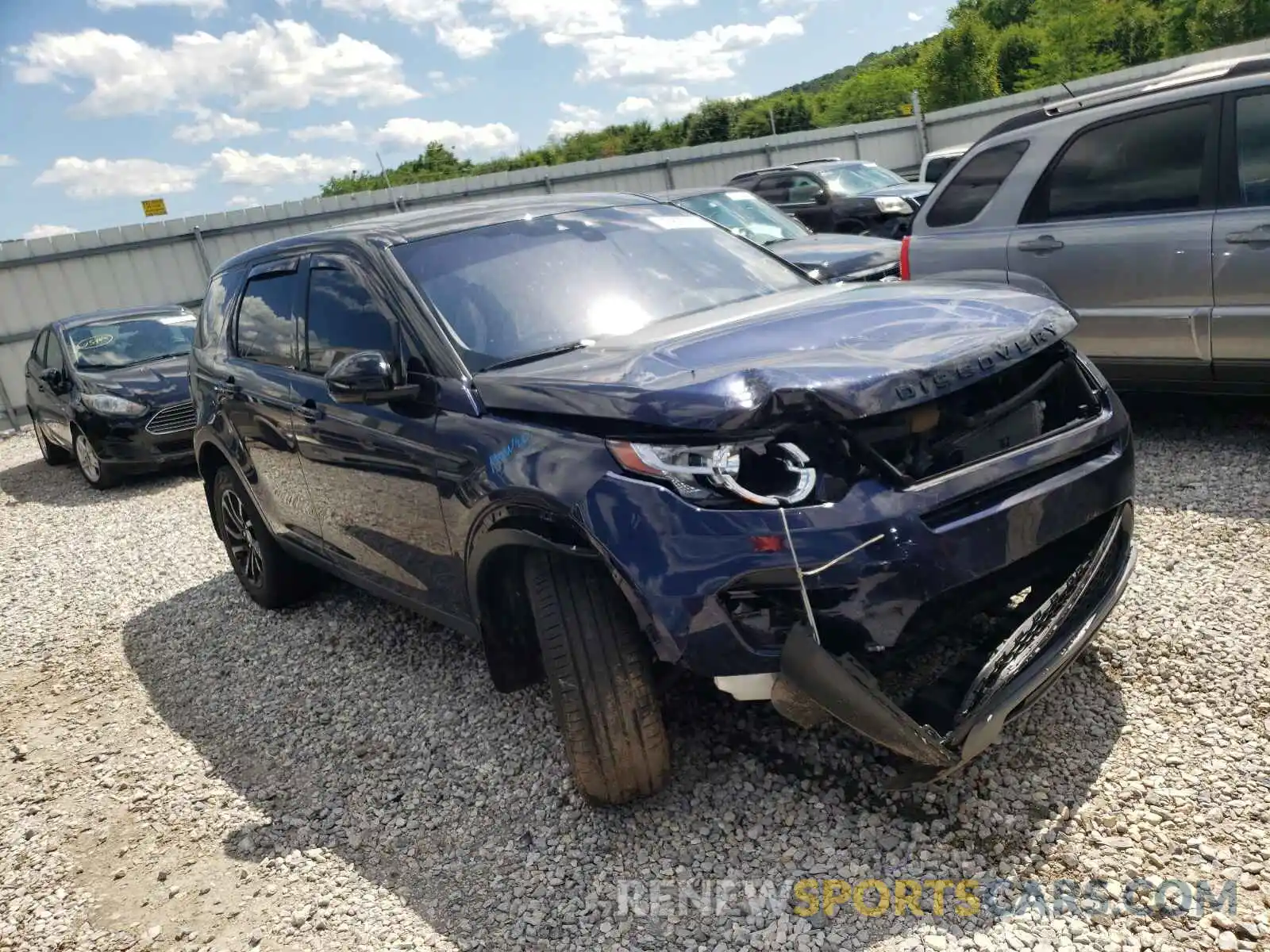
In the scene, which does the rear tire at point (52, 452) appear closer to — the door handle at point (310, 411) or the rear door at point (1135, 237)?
the door handle at point (310, 411)

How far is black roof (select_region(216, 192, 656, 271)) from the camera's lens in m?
3.68

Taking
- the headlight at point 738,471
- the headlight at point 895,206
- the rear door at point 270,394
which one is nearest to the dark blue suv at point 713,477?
the headlight at point 738,471

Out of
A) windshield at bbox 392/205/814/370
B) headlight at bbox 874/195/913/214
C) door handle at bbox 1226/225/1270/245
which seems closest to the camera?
windshield at bbox 392/205/814/370

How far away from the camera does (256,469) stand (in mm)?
4707

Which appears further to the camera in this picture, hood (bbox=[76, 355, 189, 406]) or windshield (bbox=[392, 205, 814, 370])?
hood (bbox=[76, 355, 189, 406])

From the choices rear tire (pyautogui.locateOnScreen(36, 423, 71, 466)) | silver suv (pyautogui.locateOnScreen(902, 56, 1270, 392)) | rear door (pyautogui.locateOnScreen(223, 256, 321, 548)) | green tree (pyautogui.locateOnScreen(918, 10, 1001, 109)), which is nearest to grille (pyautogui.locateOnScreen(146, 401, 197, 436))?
rear tire (pyautogui.locateOnScreen(36, 423, 71, 466))

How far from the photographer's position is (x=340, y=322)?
12.3ft

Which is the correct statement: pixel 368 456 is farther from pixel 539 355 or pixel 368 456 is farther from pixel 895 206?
pixel 895 206

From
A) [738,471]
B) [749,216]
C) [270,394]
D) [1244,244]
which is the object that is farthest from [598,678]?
[749,216]

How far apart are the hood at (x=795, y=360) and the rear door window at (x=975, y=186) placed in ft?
9.11

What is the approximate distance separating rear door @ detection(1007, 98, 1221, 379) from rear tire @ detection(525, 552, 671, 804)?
11.9 ft

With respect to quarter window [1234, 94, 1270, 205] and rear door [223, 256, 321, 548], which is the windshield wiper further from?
quarter window [1234, 94, 1270, 205]

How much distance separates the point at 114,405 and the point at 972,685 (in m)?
9.03

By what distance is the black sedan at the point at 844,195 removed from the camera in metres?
12.1
